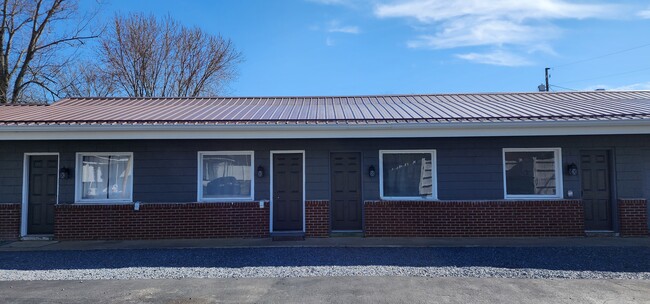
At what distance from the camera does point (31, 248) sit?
8.74 metres

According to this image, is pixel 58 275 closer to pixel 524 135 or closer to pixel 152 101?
pixel 152 101

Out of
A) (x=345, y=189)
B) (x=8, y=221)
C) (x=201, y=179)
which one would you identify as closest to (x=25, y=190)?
(x=8, y=221)

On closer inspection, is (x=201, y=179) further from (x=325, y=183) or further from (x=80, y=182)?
(x=325, y=183)

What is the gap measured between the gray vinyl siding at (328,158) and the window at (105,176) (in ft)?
0.65

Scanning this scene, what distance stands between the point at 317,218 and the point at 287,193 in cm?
91

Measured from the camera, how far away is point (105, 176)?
9922mm

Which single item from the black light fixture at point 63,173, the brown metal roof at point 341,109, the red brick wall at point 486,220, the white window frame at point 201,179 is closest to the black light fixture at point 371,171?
the red brick wall at point 486,220

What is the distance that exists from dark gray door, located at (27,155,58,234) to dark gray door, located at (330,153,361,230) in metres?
6.34

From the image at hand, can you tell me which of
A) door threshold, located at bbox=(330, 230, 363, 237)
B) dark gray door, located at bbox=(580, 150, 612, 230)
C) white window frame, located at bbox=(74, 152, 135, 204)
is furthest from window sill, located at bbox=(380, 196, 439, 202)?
white window frame, located at bbox=(74, 152, 135, 204)

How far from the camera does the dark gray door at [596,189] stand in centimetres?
982

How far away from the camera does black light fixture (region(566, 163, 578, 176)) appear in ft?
31.5

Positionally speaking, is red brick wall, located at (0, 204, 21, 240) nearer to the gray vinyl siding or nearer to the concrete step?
the gray vinyl siding

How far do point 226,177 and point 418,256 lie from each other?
15.5 ft

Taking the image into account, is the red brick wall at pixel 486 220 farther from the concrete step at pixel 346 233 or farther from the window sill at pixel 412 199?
the concrete step at pixel 346 233
